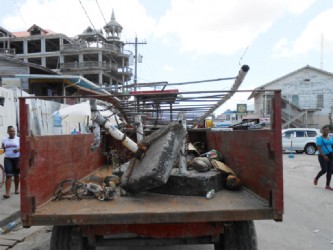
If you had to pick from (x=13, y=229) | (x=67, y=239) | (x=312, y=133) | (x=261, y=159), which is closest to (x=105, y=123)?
(x=67, y=239)

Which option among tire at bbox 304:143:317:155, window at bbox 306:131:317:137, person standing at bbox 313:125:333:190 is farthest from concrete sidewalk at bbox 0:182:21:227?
window at bbox 306:131:317:137

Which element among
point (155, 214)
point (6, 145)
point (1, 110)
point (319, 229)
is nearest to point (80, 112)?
point (1, 110)

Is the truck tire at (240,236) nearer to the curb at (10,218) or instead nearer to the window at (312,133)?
the curb at (10,218)

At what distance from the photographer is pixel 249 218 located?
2.93 m

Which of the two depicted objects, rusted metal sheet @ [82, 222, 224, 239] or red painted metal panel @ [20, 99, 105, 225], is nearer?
red painted metal panel @ [20, 99, 105, 225]

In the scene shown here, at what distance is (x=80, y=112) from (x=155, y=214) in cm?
884

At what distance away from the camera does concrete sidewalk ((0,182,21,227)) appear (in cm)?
597

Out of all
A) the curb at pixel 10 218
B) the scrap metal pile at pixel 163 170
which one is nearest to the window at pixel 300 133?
the scrap metal pile at pixel 163 170

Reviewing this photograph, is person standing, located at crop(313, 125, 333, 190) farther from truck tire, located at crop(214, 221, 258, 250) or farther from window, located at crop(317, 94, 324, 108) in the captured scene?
window, located at crop(317, 94, 324, 108)

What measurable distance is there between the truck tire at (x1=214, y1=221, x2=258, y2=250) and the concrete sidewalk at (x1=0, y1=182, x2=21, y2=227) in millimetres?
4317

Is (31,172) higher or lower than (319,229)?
higher

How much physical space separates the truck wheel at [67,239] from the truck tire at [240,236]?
1404mm

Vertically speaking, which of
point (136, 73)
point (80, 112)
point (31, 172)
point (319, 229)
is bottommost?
point (319, 229)

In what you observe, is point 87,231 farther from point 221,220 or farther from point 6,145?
point 6,145
